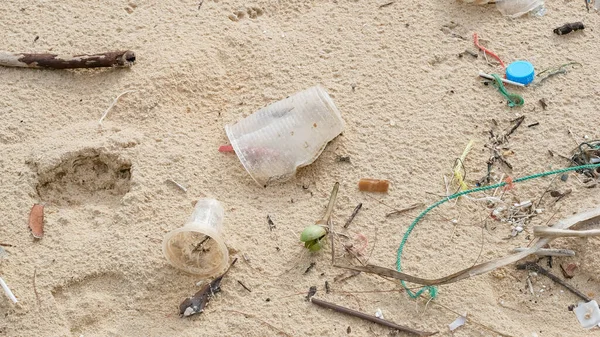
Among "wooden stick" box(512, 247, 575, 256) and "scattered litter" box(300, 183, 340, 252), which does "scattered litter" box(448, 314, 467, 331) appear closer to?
"wooden stick" box(512, 247, 575, 256)

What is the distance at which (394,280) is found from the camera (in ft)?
8.38

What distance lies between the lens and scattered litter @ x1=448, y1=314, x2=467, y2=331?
2445mm

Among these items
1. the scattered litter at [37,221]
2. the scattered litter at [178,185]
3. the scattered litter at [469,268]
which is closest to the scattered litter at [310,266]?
the scattered litter at [469,268]

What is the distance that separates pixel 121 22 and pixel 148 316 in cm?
141

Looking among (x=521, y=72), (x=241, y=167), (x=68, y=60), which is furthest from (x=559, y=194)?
(x=68, y=60)

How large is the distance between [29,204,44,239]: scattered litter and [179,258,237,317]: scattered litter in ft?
1.88

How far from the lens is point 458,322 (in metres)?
2.45

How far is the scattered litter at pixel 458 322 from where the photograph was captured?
245 cm

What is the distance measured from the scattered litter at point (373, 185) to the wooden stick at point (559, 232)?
0.53m

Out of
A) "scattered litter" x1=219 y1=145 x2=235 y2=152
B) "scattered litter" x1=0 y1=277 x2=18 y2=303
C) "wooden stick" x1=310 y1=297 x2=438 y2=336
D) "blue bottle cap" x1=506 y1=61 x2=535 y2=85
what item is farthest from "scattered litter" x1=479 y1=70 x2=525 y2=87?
"scattered litter" x1=0 y1=277 x2=18 y2=303

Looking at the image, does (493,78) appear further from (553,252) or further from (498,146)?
(553,252)

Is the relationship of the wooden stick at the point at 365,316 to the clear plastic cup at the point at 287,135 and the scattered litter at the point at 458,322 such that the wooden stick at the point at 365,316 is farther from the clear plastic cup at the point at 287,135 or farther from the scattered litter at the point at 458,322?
the clear plastic cup at the point at 287,135

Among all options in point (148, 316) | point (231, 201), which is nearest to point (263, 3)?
point (231, 201)

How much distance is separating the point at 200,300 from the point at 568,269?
1.19 meters
